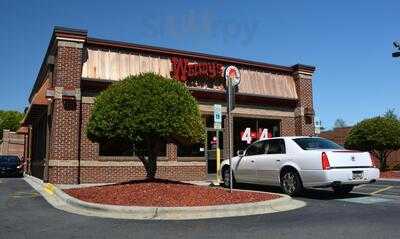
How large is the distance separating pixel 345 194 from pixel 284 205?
350 centimetres

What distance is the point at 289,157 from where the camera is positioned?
42.7ft

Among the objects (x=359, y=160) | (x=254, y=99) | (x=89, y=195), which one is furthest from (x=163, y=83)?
(x=254, y=99)

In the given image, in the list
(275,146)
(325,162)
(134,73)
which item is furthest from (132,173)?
(325,162)

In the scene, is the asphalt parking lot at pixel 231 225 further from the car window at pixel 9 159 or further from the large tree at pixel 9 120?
the large tree at pixel 9 120

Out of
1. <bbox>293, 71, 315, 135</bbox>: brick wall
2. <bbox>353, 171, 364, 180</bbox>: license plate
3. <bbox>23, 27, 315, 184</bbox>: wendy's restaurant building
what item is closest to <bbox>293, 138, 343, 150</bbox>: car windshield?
<bbox>353, 171, 364, 180</bbox>: license plate

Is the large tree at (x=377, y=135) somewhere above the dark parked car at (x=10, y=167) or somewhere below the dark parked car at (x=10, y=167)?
above

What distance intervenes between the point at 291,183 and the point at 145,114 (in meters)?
4.18

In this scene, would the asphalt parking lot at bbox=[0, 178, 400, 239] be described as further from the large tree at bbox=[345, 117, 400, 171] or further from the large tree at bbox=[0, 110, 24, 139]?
the large tree at bbox=[0, 110, 24, 139]

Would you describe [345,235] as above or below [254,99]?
below

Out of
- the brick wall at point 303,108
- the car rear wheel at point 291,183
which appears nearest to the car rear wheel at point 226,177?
the car rear wheel at point 291,183

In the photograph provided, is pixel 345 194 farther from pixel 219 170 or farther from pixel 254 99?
pixel 254 99

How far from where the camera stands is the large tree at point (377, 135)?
27.6 metres

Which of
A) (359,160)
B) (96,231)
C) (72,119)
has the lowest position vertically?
(96,231)

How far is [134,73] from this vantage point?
20312 mm
